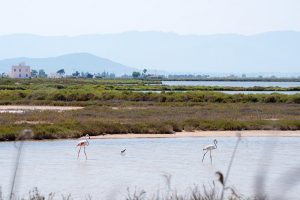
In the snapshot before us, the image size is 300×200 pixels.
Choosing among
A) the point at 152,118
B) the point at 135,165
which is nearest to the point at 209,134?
the point at 152,118

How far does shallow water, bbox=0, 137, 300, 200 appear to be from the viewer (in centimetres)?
1539

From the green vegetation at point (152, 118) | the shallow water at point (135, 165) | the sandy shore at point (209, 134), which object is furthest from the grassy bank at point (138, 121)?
the shallow water at point (135, 165)

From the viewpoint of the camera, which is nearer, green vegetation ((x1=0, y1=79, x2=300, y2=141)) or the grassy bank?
the grassy bank

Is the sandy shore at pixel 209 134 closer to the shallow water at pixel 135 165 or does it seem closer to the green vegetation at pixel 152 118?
the green vegetation at pixel 152 118

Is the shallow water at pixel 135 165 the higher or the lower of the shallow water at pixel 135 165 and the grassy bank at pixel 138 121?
the higher

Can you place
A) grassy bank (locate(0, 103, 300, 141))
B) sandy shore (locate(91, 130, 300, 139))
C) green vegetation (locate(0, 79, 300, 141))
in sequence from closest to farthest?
1. grassy bank (locate(0, 103, 300, 141))
2. sandy shore (locate(91, 130, 300, 139))
3. green vegetation (locate(0, 79, 300, 141))

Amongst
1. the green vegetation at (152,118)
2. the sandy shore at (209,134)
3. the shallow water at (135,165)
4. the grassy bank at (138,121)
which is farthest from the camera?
the green vegetation at (152,118)

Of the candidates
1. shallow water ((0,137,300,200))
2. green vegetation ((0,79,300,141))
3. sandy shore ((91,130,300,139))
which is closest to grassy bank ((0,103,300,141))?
green vegetation ((0,79,300,141))

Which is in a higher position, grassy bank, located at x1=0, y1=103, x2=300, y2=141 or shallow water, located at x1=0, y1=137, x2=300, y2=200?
shallow water, located at x1=0, y1=137, x2=300, y2=200

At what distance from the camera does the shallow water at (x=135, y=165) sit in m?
15.4

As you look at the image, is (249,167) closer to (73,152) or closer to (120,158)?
(120,158)

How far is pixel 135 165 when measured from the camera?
64.7 feet

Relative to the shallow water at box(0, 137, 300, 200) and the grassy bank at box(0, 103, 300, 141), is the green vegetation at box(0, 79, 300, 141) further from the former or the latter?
the shallow water at box(0, 137, 300, 200)

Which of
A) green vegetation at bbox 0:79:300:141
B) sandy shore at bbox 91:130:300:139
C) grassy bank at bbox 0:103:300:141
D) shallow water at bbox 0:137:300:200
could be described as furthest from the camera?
green vegetation at bbox 0:79:300:141
